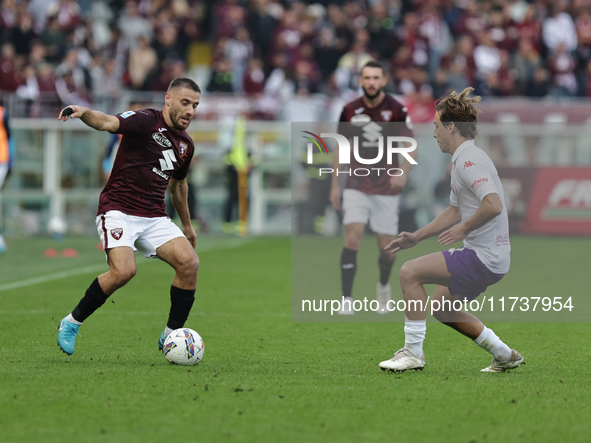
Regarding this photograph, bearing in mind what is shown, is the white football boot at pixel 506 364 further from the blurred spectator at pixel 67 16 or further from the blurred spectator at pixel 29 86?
the blurred spectator at pixel 67 16

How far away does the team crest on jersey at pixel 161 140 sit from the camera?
561 centimetres

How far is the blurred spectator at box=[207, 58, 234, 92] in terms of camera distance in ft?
58.9

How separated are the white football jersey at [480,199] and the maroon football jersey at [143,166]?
1903 mm

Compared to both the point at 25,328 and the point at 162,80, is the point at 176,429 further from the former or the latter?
the point at 162,80

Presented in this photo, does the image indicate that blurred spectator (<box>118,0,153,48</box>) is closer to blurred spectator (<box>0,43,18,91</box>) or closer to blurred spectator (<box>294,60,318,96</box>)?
blurred spectator (<box>0,43,18,91</box>)

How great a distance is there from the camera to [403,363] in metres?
5.11

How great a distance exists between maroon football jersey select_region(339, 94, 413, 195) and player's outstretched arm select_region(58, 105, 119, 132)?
8.00ft

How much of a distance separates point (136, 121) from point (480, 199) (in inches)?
87.4

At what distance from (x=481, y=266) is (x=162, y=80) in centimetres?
1405

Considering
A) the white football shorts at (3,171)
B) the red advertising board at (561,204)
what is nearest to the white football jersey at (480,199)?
the white football shorts at (3,171)

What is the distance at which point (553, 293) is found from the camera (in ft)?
25.9

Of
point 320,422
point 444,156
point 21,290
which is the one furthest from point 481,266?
point 444,156

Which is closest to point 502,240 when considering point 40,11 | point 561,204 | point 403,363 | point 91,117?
point 403,363

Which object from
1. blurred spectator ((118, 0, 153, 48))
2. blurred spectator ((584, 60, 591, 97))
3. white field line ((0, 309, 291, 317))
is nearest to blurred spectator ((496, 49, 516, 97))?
blurred spectator ((584, 60, 591, 97))
